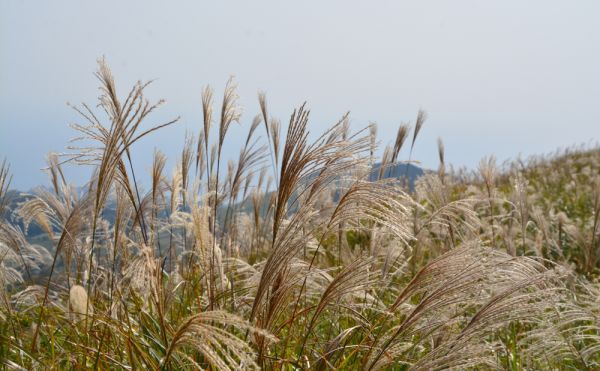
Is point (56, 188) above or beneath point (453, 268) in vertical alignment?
above

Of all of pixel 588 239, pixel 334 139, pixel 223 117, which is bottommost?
pixel 588 239

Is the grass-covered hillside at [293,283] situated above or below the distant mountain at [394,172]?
below

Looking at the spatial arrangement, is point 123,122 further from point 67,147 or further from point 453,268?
point 453,268

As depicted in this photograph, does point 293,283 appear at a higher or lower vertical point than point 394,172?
lower

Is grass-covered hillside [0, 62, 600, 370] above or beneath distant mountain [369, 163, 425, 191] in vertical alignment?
beneath

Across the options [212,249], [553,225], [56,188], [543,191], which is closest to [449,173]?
[543,191]

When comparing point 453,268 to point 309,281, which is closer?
point 453,268

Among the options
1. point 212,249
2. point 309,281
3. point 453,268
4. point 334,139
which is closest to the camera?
point 453,268

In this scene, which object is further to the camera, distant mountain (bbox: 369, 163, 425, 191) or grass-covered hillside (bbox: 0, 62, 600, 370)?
distant mountain (bbox: 369, 163, 425, 191)

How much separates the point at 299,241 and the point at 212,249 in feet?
2.52

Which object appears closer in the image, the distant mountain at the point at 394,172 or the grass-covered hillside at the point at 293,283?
the grass-covered hillside at the point at 293,283

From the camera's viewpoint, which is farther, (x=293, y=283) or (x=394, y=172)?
(x=394, y=172)

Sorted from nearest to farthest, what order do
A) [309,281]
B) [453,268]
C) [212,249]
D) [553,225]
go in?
1. [453,268]
2. [212,249]
3. [309,281]
4. [553,225]

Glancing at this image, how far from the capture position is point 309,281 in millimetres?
2627
